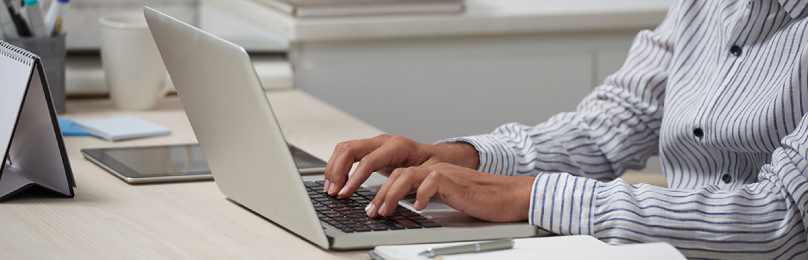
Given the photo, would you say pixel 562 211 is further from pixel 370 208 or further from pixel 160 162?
pixel 160 162

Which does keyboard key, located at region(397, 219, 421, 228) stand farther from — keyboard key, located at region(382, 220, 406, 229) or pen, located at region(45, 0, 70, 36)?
pen, located at region(45, 0, 70, 36)

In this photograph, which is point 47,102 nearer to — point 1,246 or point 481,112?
point 1,246

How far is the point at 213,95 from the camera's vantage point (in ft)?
2.43

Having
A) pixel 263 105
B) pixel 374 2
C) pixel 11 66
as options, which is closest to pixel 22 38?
pixel 11 66

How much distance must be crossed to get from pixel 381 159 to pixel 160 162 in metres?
0.33

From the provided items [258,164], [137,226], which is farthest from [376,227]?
[137,226]

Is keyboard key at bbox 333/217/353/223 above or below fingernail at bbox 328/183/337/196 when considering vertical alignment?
above

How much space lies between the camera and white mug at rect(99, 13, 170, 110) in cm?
145

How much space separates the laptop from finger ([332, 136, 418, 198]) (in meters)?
0.02

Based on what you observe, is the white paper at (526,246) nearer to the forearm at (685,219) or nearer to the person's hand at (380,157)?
the forearm at (685,219)

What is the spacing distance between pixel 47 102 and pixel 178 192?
0.55ft

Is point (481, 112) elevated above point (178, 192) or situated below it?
below

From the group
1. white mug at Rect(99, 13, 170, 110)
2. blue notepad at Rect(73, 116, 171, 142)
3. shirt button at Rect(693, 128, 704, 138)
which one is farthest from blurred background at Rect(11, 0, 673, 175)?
shirt button at Rect(693, 128, 704, 138)

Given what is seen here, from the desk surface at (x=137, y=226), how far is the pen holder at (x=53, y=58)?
36 cm
